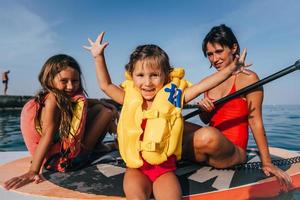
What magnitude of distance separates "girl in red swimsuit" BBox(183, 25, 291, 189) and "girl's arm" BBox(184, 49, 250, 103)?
28 centimetres

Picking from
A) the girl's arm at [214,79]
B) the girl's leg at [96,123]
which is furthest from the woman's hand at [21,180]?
the girl's arm at [214,79]

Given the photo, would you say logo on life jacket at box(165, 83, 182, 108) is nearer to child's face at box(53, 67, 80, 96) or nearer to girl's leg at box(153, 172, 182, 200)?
girl's leg at box(153, 172, 182, 200)

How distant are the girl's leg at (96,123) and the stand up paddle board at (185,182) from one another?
8.7 inches

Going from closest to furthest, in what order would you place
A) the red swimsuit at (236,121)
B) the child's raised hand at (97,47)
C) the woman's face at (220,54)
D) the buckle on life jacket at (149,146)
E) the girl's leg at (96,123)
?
1. the buckle on life jacket at (149,146)
2. the child's raised hand at (97,47)
3. the red swimsuit at (236,121)
4. the woman's face at (220,54)
5. the girl's leg at (96,123)

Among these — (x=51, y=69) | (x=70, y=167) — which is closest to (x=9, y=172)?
(x=70, y=167)

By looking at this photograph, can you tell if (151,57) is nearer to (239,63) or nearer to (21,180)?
(239,63)

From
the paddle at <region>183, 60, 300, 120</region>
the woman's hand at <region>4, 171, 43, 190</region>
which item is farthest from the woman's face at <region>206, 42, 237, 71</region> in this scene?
the woman's hand at <region>4, 171, 43, 190</region>

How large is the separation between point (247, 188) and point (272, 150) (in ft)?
5.91

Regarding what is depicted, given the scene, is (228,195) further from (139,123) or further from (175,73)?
(175,73)

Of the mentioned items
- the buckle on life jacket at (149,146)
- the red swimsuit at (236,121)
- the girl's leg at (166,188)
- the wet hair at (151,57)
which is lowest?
the girl's leg at (166,188)

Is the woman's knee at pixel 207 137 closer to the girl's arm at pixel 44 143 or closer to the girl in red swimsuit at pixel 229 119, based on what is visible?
the girl in red swimsuit at pixel 229 119

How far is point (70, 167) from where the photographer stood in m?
2.89

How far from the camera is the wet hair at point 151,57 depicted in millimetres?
2352

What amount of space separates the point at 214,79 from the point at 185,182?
0.86 meters
